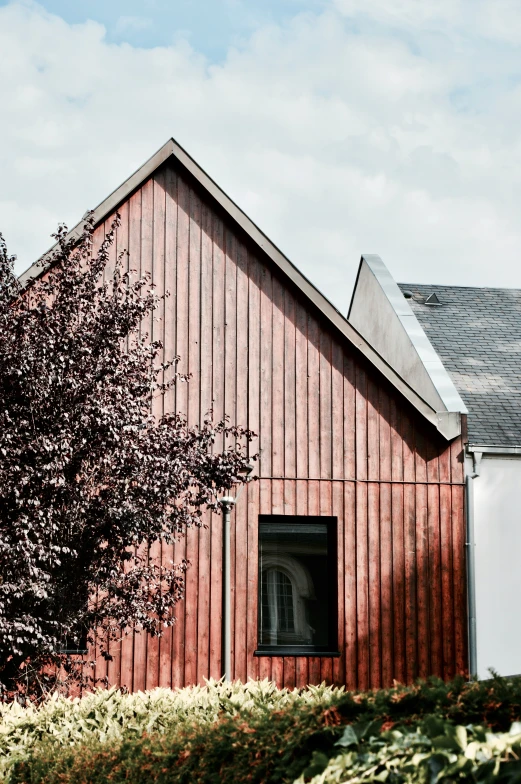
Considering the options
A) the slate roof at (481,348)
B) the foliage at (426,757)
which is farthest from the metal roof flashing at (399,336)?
the foliage at (426,757)

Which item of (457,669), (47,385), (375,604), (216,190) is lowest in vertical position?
(457,669)

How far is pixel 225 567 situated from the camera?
1139 centimetres

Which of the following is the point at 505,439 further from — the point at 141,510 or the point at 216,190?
the point at 141,510

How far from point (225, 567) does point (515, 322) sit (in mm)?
8916

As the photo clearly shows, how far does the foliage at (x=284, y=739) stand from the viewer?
11.3 feet

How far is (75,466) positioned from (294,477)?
4.82 m

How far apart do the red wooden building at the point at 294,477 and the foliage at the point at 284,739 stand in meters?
5.37

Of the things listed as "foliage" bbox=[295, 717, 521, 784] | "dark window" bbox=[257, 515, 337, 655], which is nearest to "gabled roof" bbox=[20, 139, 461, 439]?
"dark window" bbox=[257, 515, 337, 655]

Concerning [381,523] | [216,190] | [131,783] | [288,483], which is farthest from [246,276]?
[131,783]

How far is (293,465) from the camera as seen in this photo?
13172 mm

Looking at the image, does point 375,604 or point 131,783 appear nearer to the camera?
point 131,783

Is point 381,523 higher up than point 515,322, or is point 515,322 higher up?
point 515,322

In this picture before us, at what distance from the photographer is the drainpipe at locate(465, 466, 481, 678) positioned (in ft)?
42.6

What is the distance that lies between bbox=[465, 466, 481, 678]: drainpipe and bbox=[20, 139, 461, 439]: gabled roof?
2.69 feet
